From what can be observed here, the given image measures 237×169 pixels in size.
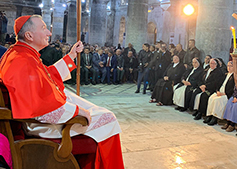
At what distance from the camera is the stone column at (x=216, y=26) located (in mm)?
7691

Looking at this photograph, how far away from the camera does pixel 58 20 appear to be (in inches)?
1038

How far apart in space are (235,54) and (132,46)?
939 centimetres

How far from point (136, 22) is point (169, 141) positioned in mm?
8699

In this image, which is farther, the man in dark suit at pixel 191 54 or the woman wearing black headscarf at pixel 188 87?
the man in dark suit at pixel 191 54

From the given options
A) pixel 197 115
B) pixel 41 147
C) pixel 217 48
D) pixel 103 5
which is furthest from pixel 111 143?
pixel 103 5

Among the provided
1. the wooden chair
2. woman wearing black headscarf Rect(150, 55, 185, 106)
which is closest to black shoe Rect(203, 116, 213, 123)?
woman wearing black headscarf Rect(150, 55, 185, 106)

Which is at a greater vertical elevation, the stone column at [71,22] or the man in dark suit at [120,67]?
the stone column at [71,22]

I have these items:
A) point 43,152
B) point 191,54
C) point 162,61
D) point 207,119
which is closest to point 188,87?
point 207,119

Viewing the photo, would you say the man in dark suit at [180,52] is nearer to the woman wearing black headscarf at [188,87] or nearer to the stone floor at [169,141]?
the woman wearing black headscarf at [188,87]

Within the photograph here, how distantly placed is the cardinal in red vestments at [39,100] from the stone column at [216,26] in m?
5.94

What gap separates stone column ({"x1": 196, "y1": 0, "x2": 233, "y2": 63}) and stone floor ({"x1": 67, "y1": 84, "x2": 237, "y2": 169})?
87.7 inches

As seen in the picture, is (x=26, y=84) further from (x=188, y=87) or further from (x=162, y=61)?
(x=162, y=61)

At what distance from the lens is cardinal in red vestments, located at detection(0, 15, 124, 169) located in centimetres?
213

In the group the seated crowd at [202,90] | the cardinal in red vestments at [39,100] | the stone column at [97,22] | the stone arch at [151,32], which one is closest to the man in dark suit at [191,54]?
the seated crowd at [202,90]
